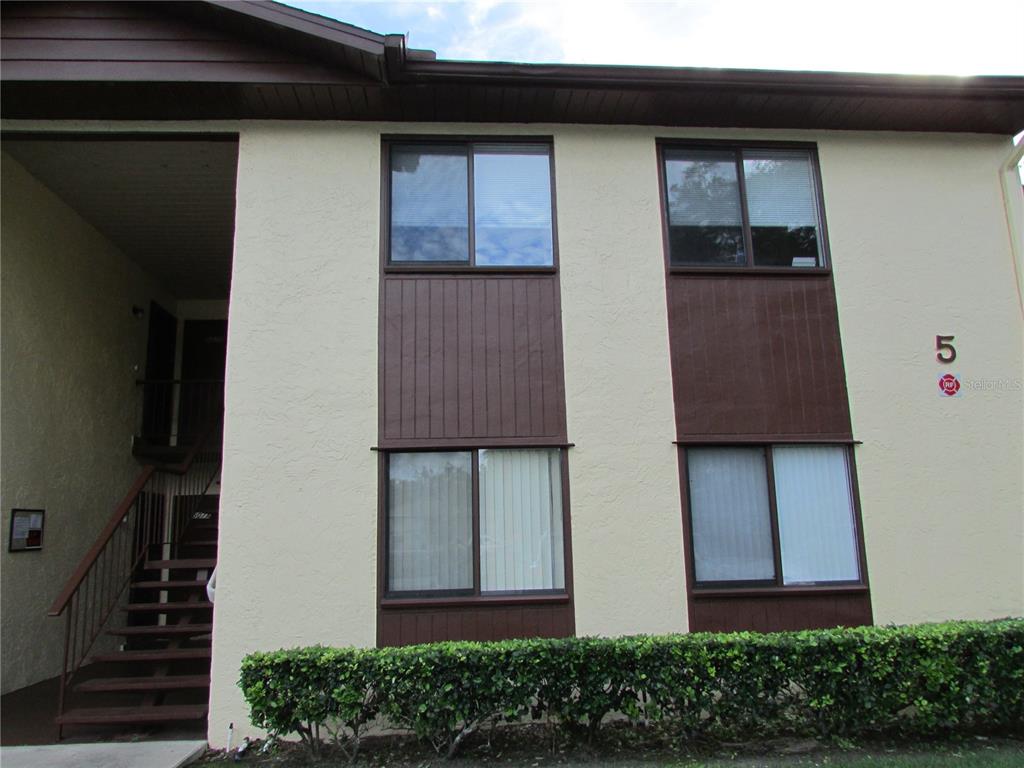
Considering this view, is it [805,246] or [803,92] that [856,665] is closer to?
[805,246]

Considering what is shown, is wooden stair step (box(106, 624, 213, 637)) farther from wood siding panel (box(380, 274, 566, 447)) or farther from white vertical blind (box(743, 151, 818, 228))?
white vertical blind (box(743, 151, 818, 228))

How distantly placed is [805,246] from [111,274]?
889 centimetres

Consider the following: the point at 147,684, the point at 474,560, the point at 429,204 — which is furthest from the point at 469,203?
the point at 147,684

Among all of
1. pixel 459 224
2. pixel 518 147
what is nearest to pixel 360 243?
pixel 459 224

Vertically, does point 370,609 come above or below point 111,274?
below

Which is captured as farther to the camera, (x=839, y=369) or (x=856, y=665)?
(x=839, y=369)

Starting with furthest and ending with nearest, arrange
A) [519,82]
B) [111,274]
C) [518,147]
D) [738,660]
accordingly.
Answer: [111,274]
[518,147]
[519,82]
[738,660]

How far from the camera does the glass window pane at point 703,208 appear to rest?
24.6 ft

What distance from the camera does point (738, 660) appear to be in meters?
5.74

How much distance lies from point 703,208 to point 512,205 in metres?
1.96

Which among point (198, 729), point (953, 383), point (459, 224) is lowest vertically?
point (198, 729)

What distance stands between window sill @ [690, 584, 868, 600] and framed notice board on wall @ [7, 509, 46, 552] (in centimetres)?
704

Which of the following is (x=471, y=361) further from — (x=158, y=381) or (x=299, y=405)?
(x=158, y=381)

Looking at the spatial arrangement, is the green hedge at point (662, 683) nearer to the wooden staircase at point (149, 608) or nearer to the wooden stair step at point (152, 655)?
the wooden stair step at point (152, 655)
